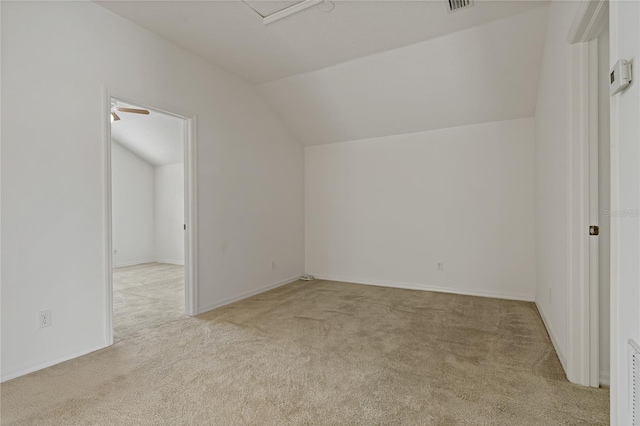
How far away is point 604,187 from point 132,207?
7.65 m

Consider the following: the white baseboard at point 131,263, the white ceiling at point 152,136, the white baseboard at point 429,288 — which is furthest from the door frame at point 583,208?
the white baseboard at point 131,263

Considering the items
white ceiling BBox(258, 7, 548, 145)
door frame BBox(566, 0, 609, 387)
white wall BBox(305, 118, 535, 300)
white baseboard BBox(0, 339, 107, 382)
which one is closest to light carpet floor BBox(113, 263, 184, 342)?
white baseboard BBox(0, 339, 107, 382)

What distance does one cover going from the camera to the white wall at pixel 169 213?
7.00m

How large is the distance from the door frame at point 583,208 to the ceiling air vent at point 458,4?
99 centimetres

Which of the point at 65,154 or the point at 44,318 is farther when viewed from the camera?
the point at 65,154

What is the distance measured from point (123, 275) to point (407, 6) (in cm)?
578

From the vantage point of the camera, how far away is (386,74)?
3805 millimetres

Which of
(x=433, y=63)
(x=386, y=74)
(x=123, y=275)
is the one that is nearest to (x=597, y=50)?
(x=433, y=63)

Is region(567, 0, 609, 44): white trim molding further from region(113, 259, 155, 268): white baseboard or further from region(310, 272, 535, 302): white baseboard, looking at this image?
region(113, 259, 155, 268): white baseboard

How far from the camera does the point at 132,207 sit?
→ 7.05 metres
